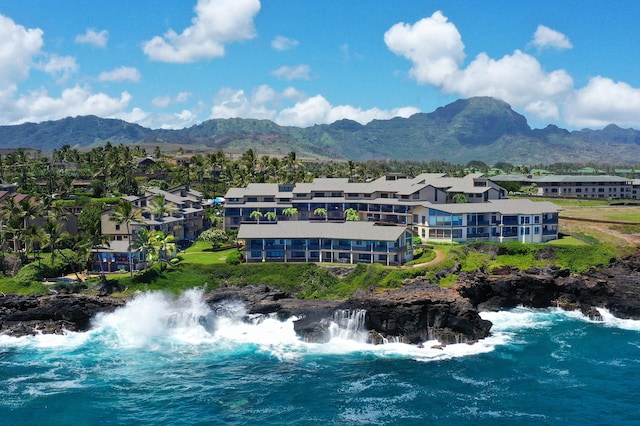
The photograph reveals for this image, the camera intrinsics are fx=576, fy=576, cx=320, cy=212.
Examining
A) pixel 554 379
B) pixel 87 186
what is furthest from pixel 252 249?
pixel 87 186

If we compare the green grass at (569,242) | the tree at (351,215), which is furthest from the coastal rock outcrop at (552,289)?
the tree at (351,215)

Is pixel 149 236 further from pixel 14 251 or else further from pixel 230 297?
pixel 14 251

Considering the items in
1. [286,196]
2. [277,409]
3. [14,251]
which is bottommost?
[277,409]

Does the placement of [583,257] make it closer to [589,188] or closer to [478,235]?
[478,235]

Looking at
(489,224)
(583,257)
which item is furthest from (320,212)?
(583,257)

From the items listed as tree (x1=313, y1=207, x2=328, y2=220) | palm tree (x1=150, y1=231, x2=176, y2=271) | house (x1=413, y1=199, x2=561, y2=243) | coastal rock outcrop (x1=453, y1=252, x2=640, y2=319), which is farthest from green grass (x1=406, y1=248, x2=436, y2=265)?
palm tree (x1=150, y1=231, x2=176, y2=271)

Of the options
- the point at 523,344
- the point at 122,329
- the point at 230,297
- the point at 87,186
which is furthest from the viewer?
the point at 87,186

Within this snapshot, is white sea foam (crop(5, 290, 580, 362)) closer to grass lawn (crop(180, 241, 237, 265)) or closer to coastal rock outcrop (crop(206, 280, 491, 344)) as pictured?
coastal rock outcrop (crop(206, 280, 491, 344))
